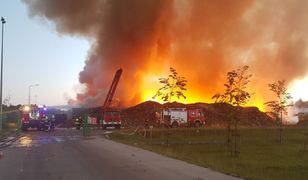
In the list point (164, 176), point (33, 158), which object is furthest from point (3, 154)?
point (164, 176)

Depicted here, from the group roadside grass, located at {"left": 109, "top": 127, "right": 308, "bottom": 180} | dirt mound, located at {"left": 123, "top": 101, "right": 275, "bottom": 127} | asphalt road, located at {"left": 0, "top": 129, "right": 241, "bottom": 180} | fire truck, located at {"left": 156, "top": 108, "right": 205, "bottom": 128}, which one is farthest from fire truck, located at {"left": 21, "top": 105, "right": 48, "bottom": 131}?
asphalt road, located at {"left": 0, "top": 129, "right": 241, "bottom": 180}

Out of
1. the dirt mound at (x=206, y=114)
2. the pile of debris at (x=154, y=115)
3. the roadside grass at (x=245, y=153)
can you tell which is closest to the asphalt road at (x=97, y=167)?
the roadside grass at (x=245, y=153)

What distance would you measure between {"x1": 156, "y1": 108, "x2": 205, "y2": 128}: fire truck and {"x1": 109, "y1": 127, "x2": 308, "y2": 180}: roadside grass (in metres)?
12.6

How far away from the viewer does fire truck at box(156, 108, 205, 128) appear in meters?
58.4

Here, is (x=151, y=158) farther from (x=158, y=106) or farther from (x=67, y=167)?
(x=158, y=106)

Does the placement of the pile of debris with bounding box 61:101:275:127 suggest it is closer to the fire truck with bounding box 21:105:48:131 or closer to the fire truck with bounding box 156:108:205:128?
the fire truck with bounding box 156:108:205:128

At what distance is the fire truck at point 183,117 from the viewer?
5844 cm

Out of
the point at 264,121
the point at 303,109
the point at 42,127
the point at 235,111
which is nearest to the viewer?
the point at 235,111

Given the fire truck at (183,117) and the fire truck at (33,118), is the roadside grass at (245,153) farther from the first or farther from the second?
the fire truck at (33,118)

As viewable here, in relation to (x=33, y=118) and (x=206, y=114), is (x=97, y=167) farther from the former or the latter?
(x=206, y=114)

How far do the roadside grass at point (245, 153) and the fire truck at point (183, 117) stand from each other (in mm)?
12641

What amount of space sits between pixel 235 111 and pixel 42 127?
27.9 meters

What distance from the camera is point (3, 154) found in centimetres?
2156

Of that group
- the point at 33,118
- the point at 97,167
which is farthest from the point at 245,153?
the point at 33,118
